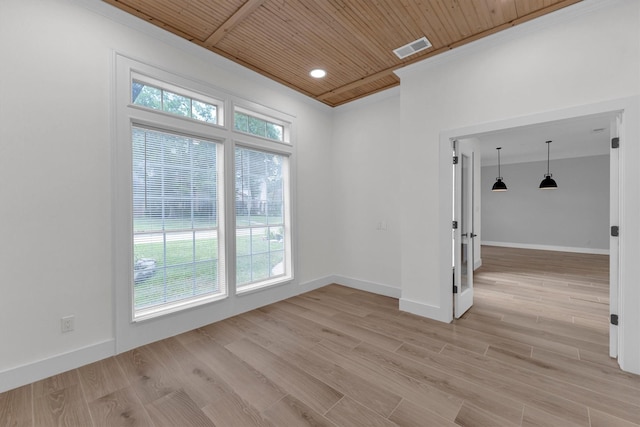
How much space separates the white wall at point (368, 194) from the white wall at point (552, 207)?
7859mm

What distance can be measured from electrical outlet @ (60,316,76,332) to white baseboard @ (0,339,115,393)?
20cm

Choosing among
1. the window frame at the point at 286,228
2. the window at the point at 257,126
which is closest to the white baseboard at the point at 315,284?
the window frame at the point at 286,228

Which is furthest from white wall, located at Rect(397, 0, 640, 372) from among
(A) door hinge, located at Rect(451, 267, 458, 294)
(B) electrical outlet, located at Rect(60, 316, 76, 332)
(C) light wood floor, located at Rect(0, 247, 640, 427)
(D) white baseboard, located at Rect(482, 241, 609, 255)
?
(D) white baseboard, located at Rect(482, 241, 609, 255)

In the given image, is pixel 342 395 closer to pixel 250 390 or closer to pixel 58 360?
pixel 250 390

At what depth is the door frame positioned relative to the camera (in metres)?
2.17

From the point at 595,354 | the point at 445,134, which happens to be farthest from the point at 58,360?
the point at 595,354

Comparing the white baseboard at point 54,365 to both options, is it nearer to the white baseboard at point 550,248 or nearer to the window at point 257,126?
the window at point 257,126

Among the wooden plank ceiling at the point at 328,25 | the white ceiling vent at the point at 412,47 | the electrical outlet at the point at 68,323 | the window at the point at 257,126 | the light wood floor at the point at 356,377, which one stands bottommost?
the light wood floor at the point at 356,377

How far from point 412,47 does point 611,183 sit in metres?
2.31

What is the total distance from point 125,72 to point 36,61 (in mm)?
587

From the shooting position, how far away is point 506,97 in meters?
2.75

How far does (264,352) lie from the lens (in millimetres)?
2514

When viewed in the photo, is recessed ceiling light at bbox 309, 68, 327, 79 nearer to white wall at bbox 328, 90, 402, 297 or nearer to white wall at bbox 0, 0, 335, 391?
white wall at bbox 328, 90, 402, 297

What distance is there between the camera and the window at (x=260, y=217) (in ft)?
11.6
